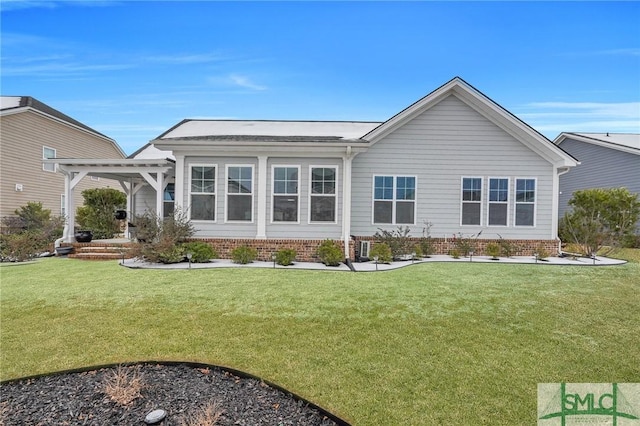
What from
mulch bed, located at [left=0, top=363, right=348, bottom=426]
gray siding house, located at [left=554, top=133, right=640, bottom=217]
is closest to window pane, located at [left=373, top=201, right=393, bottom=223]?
mulch bed, located at [left=0, top=363, right=348, bottom=426]

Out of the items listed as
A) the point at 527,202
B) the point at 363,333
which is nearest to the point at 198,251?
the point at 363,333

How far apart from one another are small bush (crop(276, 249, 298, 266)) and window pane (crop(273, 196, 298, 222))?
60.4 inches

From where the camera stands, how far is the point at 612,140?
722 inches

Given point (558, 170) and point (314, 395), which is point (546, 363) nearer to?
point (314, 395)

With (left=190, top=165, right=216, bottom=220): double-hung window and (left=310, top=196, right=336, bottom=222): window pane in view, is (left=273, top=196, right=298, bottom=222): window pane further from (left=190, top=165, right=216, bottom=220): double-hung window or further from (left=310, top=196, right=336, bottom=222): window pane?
(left=190, top=165, right=216, bottom=220): double-hung window

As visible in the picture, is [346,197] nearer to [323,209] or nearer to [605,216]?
[323,209]

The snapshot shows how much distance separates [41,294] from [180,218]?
4.54m

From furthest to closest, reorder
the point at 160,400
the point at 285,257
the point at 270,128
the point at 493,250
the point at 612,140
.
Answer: the point at 612,140, the point at 270,128, the point at 493,250, the point at 285,257, the point at 160,400

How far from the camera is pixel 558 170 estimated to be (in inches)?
495

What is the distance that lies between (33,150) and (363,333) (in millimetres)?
20986

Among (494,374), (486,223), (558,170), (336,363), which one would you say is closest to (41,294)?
(336,363)

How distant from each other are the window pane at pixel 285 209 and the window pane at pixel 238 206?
3.07ft

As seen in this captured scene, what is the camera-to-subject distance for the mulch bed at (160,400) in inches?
110

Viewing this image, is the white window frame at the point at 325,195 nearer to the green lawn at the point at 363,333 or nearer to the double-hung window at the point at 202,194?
the double-hung window at the point at 202,194
